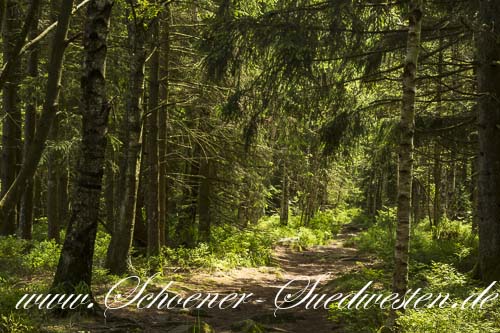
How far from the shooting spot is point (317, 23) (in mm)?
9883

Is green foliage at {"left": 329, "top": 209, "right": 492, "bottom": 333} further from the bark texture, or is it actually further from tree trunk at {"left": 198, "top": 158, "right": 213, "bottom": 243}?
tree trunk at {"left": 198, "top": 158, "right": 213, "bottom": 243}

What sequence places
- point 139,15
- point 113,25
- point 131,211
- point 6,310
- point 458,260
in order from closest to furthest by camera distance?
1. point 6,310
2. point 139,15
3. point 131,211
4. point 458,260
5. point 113,25

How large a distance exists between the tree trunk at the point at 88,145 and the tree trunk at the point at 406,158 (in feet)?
14.2

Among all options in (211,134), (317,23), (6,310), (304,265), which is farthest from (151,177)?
(304,265)

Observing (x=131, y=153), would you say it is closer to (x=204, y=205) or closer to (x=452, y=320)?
(x=204, y=205)

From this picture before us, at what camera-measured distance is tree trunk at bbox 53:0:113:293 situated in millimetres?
6738

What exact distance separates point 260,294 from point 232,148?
5.66 metres

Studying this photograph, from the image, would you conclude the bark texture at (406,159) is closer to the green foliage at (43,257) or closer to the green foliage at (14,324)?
the green foliage at (14,324)

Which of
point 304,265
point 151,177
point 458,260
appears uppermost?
point 151,177

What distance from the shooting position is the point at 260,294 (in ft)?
38.0

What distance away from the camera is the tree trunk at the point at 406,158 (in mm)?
6766

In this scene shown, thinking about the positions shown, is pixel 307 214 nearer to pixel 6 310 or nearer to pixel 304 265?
pixel 304 265

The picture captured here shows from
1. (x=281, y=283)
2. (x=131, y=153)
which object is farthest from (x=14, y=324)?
(x=281, y=283)

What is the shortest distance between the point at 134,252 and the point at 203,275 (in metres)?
1.99
